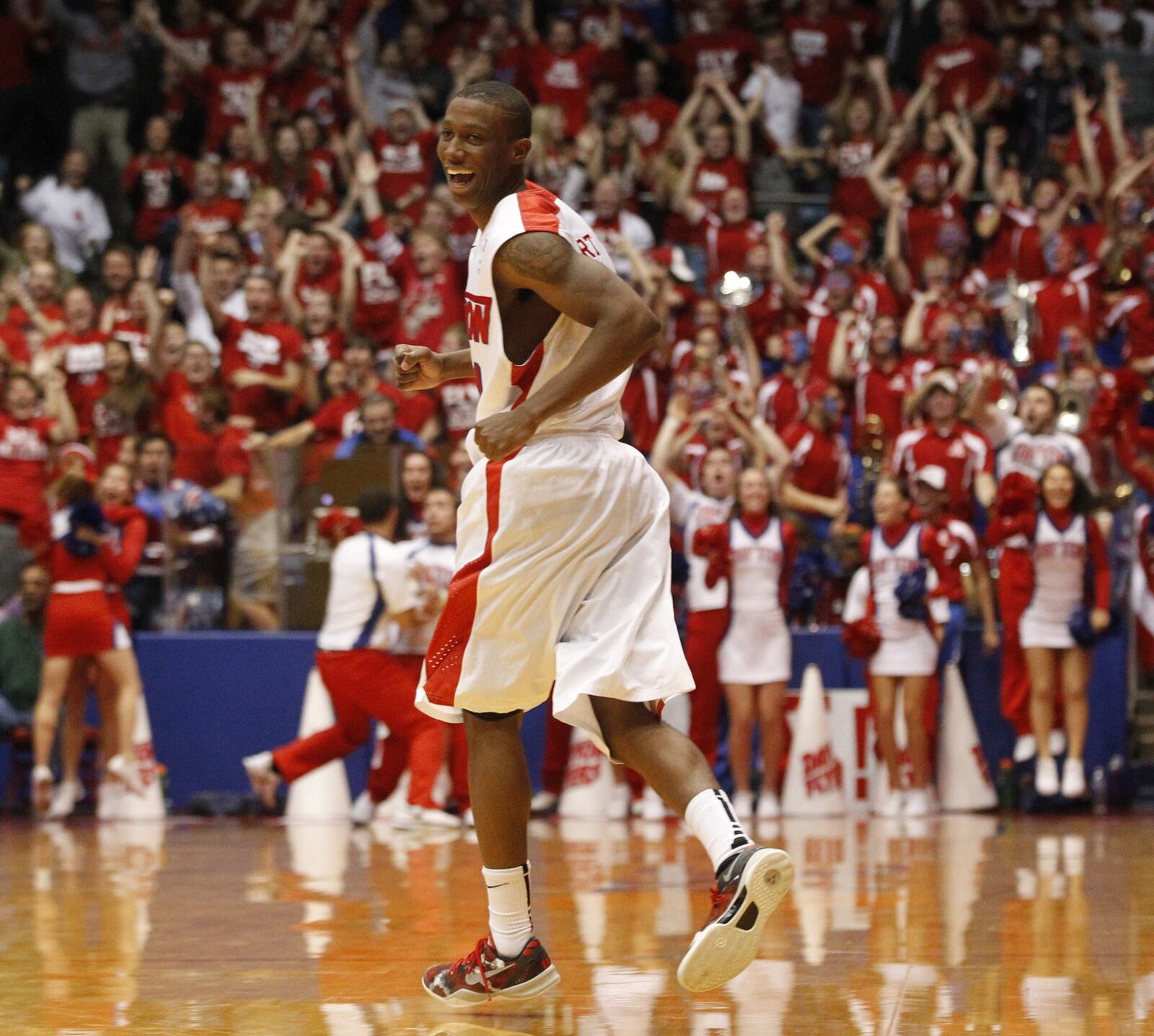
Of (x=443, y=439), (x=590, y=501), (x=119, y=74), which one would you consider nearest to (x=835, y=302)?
(x=443, y=439)

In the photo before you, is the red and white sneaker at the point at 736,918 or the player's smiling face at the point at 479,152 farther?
the player's smiling face at the point at 479,152

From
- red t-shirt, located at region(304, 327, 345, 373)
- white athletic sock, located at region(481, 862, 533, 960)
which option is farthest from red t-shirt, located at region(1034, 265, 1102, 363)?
white athletic sock, located at region(481, 862, 533, 960)

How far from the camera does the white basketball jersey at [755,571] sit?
11.8 meters

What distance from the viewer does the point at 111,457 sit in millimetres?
13133

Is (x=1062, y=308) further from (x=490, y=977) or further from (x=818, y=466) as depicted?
(x=490, y=977)

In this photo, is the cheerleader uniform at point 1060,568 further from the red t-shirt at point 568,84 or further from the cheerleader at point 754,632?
the red t-shirt at point 568,84

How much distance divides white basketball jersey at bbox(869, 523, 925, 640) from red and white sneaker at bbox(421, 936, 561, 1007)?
269 inches

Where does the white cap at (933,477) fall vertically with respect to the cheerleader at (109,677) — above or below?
above

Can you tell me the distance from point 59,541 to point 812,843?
5.15m

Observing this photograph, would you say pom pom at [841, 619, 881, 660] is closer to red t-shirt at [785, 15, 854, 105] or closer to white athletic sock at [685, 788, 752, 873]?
white athletic sock at [685, 788, 752, 873]

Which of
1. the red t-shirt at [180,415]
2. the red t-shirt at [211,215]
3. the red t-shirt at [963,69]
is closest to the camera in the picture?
the red t-shirt at [180,415]

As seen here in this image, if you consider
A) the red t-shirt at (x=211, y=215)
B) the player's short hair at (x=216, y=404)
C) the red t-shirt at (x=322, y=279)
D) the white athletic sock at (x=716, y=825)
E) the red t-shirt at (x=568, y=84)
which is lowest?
the white athletic sock at (x=716, y=825)

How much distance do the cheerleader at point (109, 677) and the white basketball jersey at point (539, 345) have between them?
23.9 feet

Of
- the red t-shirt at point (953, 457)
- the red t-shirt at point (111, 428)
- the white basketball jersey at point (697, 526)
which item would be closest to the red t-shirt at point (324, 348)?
the red t-shirt at point (111, 428)
